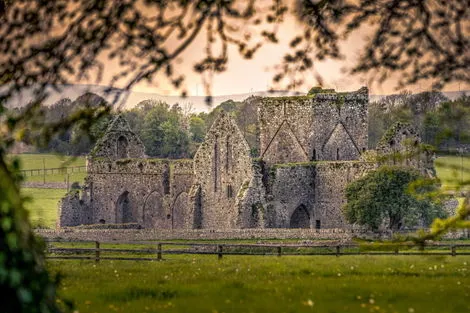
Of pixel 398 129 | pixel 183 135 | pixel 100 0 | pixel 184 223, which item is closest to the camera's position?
pixel 100 0

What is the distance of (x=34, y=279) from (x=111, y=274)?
17.0 m

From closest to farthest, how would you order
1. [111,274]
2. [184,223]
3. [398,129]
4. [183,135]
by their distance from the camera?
1. [111,274]
2. [398,129]
3. [184,223]
4. [183,135]

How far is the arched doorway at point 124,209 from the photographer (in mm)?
80319

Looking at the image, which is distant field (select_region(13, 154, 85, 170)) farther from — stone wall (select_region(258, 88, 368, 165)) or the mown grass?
the mown grass

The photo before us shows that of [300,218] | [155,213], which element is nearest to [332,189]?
[300,218]

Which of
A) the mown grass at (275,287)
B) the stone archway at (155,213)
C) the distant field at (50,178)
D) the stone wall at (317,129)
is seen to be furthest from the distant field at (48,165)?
the mown grass at (275,287)

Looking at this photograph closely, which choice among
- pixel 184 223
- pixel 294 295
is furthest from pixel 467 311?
pixel 184 223

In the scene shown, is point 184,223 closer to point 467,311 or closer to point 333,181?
point 333,181

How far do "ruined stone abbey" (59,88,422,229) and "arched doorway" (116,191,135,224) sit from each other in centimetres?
6

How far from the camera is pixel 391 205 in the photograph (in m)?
65.3

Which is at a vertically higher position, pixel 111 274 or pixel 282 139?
pixel 282 139

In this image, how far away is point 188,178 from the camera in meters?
78.1

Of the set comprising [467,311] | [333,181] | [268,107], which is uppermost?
[268,107]

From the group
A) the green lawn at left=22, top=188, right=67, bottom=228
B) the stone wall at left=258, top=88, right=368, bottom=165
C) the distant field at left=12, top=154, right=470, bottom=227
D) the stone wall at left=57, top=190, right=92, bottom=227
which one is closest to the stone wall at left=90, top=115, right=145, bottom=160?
the distant field at left=12, top=154, right=470, bottom=227
